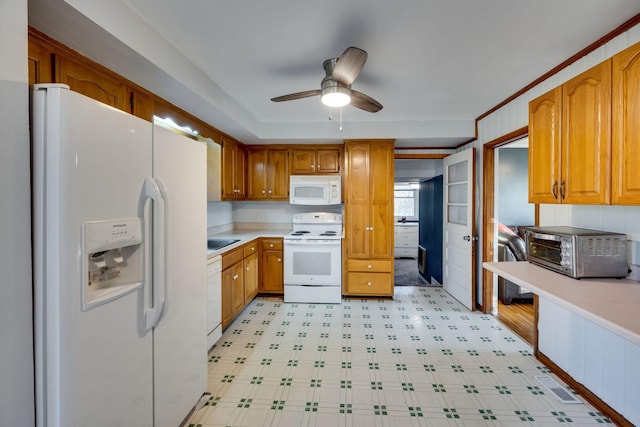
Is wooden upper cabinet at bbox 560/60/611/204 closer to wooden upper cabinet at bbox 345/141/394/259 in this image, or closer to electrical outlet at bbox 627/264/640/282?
electrical outlet at bbox 627/264/640/282

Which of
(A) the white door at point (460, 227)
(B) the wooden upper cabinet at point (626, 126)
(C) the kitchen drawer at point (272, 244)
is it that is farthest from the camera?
(C) the kitchen drawer at point (272, 244)

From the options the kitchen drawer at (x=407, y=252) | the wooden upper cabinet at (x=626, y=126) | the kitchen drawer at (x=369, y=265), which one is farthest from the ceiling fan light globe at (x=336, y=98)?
the kitchen drawer at (x=407, y=252)

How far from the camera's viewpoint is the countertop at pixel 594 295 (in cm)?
108

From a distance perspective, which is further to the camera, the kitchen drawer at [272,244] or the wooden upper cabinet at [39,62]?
the kitchen drawer at [272,244]

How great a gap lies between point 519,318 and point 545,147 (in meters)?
2.20

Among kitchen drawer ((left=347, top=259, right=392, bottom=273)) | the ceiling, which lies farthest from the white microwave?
the ceiling

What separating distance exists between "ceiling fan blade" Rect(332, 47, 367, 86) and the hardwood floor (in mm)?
2710

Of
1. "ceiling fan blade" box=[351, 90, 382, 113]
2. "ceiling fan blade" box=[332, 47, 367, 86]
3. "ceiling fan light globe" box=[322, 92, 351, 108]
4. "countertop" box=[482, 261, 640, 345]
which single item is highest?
"ceiling fan blade" box=[332, 47, 367, 86]

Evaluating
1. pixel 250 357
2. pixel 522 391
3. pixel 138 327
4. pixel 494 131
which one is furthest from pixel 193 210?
pixel 494 131

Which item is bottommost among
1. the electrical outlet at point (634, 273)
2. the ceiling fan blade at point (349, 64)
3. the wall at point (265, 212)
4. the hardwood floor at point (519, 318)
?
the hardwood floor at point (519, 318)

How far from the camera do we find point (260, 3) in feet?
4.91

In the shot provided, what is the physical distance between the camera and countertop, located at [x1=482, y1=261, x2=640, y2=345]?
3.55 feet

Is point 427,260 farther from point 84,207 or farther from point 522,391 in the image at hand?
point 84,207

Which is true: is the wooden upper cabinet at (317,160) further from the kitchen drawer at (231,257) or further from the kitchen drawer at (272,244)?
the kitchen drawer at (231,257)
